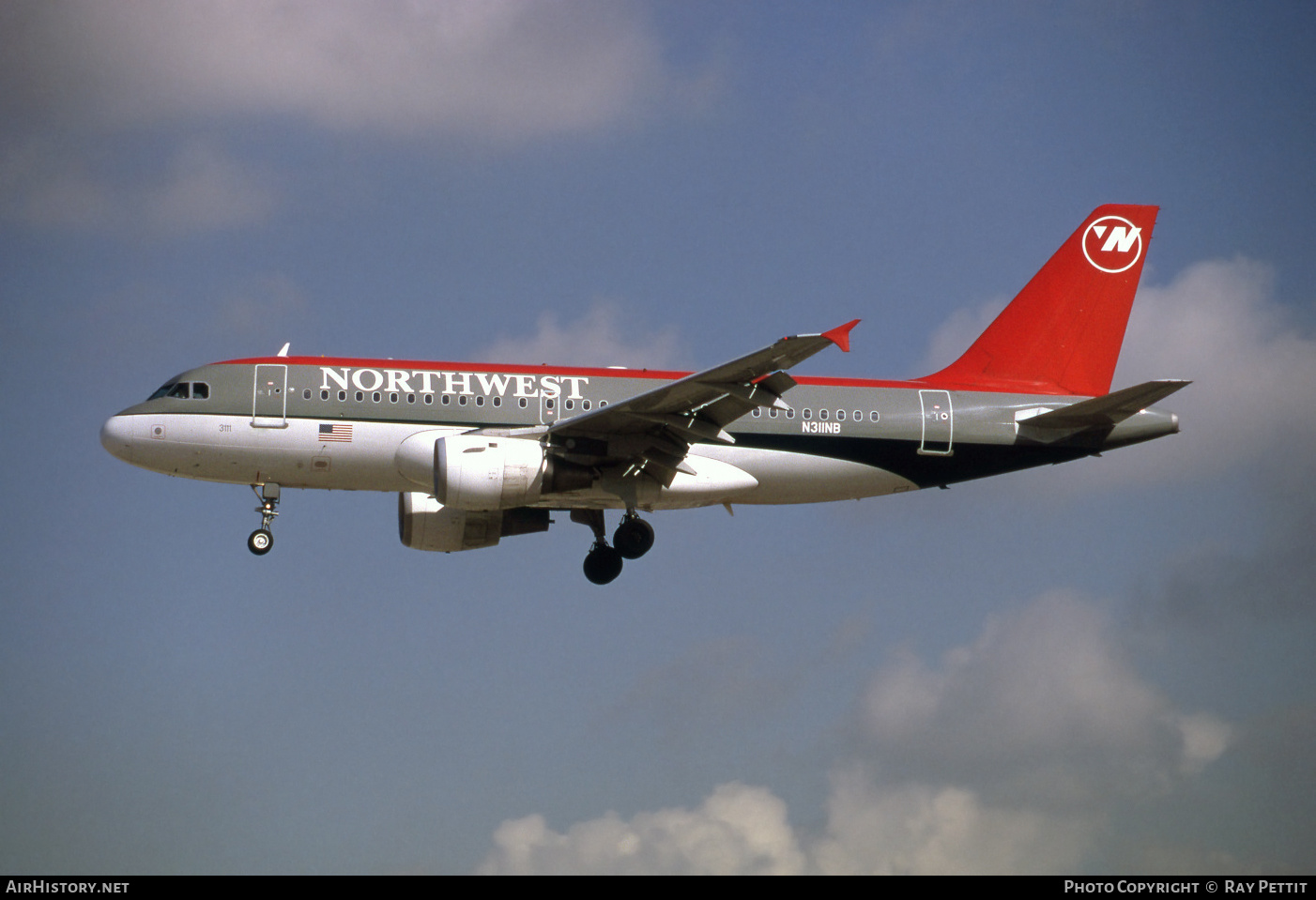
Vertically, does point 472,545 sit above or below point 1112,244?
below

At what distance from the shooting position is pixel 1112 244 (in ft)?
128

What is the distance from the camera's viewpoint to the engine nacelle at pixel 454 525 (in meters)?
35.4

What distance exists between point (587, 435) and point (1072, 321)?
1368cm

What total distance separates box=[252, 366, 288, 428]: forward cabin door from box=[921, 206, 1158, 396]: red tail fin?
1452 cm

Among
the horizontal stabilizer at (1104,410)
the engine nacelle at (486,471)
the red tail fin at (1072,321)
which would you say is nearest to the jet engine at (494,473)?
the engine nacelle at (486,471)

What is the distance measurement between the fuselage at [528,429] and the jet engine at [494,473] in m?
0.58

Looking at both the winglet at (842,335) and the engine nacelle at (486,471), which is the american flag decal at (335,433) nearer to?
the engine nacelle at (486,471)

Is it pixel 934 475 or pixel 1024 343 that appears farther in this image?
pixel 1024 343

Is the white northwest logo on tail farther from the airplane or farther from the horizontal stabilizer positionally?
the horizontal stabilizer
